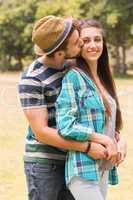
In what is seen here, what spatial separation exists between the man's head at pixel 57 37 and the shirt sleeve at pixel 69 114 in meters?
0.15

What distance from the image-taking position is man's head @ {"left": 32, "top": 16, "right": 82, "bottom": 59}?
319 centimetres

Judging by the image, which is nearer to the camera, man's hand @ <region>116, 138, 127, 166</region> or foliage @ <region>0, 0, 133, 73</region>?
man's hand @ <region>116, 138, 127, 166</region>

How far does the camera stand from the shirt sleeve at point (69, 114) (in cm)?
315

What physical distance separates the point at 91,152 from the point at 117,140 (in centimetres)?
27

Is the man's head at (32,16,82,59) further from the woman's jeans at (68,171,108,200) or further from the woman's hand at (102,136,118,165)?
the woman's jeans at (68,171,108,200)

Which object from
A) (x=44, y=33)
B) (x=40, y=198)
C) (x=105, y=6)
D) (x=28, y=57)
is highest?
(x=44, y=33)

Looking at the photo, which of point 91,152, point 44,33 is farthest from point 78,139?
point 44,33

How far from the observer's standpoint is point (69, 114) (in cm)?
315

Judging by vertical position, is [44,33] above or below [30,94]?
above

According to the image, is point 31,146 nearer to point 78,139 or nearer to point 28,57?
point 78,139

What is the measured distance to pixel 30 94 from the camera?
10.6 feet

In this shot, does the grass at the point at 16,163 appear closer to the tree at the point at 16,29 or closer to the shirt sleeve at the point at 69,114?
the shirt sleeve at the point at 69,114

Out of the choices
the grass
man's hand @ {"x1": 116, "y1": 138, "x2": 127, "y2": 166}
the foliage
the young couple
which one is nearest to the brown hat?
the young couple

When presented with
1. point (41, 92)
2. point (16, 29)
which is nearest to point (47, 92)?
point (41, 92)
